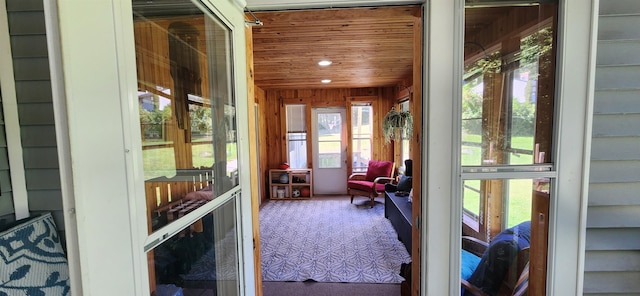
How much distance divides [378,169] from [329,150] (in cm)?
120

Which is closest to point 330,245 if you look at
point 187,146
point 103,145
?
point 187,146

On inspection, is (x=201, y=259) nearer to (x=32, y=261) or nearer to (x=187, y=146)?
(x=187, y=146)

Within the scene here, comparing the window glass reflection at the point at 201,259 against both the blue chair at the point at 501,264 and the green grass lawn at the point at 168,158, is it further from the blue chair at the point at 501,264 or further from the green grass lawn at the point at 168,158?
the blue chair at the point at 501,264

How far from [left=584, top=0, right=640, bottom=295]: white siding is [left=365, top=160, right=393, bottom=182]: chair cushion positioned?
3737 millimetres

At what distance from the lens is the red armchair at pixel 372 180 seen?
15.5 feet

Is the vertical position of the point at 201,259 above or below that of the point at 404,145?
below

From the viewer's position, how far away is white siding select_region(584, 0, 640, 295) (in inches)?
45.9

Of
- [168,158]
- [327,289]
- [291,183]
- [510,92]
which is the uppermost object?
[510,92]

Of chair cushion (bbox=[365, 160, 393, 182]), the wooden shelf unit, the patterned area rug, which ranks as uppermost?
chair cushion (bbox=[365, 160, 393, 182])

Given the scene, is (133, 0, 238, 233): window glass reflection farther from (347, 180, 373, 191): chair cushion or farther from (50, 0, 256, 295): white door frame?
(347, 180, 373, 191): chair cushion

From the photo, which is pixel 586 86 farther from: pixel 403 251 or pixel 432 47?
pixel 403 251

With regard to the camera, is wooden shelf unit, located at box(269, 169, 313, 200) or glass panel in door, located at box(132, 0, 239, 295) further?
wooden shelf unit, located at box(269, 169, 313, 200)

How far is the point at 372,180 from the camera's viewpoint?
200 inches

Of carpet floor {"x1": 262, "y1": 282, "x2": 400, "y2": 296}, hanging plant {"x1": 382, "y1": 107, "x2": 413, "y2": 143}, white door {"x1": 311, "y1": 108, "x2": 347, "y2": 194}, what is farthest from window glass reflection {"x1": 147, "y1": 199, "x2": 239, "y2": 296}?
white door {"x1": 311, "y1": 108, "x2": 347, "y2": 194}
